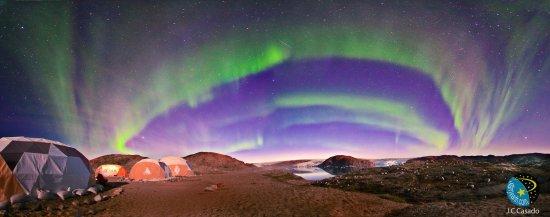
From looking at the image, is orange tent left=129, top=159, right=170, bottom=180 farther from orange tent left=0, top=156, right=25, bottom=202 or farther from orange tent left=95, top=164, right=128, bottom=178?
orange tent left=0, top=156, right=25, bottom=202

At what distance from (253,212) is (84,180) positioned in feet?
49.1

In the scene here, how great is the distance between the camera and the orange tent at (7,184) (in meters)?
17.4

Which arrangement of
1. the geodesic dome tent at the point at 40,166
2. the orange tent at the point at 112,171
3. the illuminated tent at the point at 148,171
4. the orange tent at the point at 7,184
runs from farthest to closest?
the orange tent at the point at 112,171, the illuminated tent at the point at 148,171, the geodesic dome tent at the point at 40,166, the orange tent at the point at 7,184

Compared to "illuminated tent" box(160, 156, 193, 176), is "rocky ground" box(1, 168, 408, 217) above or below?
below

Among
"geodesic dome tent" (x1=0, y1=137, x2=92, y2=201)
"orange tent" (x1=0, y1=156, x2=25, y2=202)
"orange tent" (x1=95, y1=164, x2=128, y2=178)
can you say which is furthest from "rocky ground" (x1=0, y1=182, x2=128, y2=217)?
"orange tent" (x1=95, y1=164, x2=128, y2=178)

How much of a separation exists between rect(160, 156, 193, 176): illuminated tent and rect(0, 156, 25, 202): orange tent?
93.0ft

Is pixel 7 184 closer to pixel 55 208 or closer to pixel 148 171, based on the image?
pixel 55 208

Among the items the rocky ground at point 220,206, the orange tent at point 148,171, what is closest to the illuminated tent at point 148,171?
the orange tent at point 148,171

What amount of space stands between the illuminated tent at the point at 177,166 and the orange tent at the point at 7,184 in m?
28.3

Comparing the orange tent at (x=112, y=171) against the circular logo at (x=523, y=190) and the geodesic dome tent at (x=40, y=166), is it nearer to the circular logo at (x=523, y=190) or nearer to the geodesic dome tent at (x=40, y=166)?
the geodesic dome tent at (x=40, y=166)

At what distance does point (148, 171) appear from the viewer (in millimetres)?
38750

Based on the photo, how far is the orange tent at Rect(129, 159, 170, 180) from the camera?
38.4 m

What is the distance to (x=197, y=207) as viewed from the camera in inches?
677

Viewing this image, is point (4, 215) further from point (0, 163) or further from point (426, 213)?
point (426, 213)
